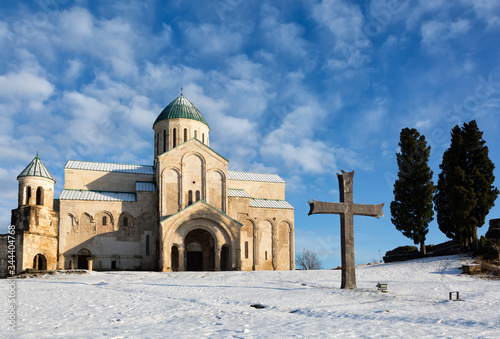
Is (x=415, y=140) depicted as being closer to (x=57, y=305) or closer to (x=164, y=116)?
(x=164, y=116)

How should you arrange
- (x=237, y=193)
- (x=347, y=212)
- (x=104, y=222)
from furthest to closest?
(x=237, y=193)
(x=104, y=222)
(x=347, y=212)

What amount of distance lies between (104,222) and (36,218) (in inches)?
195

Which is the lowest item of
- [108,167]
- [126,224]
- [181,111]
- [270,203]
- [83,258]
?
[83,258]

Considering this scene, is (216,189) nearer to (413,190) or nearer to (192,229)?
(192,229)

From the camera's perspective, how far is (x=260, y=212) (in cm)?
3903

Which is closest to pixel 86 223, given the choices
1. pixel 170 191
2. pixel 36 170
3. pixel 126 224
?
pixel 126 224

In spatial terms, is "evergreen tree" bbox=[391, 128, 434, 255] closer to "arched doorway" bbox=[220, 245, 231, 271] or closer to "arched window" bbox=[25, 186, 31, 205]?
"arched doorway" bbox=[220, 245, 231, 271]

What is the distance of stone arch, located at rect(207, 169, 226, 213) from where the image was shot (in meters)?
36.6

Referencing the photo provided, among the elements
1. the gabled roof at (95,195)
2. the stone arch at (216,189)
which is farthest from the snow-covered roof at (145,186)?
the stone arch at (216,189)

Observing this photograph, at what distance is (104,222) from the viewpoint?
3428 cm

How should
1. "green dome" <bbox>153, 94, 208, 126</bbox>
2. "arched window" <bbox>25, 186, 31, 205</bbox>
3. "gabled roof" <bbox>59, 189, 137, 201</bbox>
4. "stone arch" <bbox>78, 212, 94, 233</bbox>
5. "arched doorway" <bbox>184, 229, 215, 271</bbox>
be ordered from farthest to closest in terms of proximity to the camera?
1. "green dome" <bbox>153, 94, 208, 126</bbox>
2. "arched doorway" <bbox>184, 229, 215, 271</bbox>
3. "gabled roof" <bbox>59, 189, 137, 201</bbox>
4. "stone arch" <bbox>78, 212, 94, 233</bbox>
5. "arched window" <bbox>25, 186, 31, 205</bbox>

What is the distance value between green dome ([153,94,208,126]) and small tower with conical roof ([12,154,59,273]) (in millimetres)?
11588

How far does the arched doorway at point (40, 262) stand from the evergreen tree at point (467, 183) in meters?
28.0

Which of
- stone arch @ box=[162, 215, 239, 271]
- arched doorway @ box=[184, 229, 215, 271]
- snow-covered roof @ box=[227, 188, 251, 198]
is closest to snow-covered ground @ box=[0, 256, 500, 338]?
stone arch @ box=[162, 215, 239, 271]
